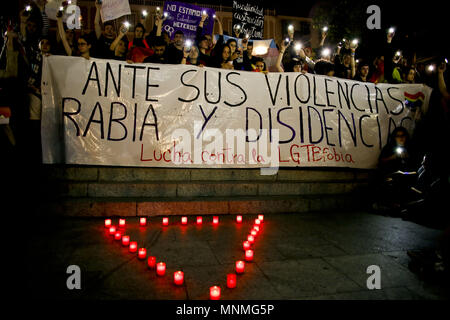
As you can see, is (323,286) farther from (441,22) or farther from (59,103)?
(441,22)

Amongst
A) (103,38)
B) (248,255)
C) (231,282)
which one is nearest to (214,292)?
(231,282)

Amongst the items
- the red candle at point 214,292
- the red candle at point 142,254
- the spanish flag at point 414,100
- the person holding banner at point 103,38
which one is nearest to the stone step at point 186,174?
the spanish flag at point 414,100

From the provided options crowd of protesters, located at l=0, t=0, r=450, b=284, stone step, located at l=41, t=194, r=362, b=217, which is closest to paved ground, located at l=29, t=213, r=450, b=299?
stone step, located at l=41, t=194, r=362, b=217

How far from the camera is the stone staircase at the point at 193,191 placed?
400 centimetres

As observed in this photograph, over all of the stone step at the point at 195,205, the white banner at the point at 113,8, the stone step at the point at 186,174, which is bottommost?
the stone step at the point at 195,205

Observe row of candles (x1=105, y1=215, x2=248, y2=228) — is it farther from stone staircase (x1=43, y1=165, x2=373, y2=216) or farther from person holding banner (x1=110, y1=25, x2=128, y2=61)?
person holding banner (x1=110, y1=25, x2=128, y2=61)

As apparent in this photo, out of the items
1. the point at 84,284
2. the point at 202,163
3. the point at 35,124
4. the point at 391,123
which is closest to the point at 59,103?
the point at 35,124

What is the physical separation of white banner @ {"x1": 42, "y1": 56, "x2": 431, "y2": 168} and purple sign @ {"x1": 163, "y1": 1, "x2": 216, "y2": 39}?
356 cm

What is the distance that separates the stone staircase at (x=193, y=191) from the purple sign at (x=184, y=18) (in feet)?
16.7

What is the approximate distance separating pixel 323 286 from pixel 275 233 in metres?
1.32

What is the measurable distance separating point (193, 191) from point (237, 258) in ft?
6.32

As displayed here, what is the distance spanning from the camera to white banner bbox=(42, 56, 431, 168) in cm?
450

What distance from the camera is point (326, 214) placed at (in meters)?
4.47

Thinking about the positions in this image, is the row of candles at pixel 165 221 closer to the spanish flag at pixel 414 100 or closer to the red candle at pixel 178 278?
the red candle at pixel 178 278
